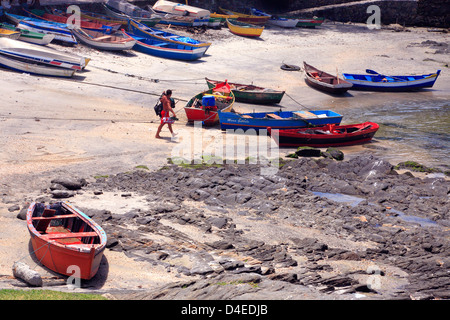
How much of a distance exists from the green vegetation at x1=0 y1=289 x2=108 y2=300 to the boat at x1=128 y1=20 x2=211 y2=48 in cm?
2616

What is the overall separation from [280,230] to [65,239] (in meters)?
5.00

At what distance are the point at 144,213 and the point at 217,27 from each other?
96.9 feet

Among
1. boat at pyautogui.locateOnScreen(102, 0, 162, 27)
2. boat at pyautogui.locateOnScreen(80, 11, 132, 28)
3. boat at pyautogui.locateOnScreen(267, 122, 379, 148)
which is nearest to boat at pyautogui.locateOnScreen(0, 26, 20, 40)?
boat at pyautogui.locateOnScreen(80, 11, 132, 28)

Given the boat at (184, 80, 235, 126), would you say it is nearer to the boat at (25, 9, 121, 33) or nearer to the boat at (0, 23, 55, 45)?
the boat at (0, 23, 55, 45)

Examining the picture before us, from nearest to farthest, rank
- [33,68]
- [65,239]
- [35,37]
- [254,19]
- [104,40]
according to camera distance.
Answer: [65,239] → [33,68] → [35,37] → [104,40] → [254,19]

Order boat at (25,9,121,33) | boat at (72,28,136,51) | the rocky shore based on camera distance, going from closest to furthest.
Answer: the rocky shore, boat at (72,28,136,51), boat at (25,9,121,33)

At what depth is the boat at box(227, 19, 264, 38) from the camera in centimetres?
3919

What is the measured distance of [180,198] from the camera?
14547 mm

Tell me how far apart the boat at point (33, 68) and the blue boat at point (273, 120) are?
8445 mm

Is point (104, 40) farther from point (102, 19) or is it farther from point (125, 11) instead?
point (125, 11)

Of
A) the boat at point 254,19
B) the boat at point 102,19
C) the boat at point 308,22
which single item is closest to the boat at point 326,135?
the boat at point 102,19

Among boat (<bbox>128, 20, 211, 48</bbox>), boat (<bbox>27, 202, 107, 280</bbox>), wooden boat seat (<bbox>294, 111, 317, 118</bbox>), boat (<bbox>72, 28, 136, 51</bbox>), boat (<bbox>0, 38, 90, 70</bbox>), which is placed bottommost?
boat (<bbox>27, 202, 107, 280</bbox>)

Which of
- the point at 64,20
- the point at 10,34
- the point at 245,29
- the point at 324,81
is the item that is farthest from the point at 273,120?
the point at 64,20

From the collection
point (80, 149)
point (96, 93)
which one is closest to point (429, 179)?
point (80, 149)
